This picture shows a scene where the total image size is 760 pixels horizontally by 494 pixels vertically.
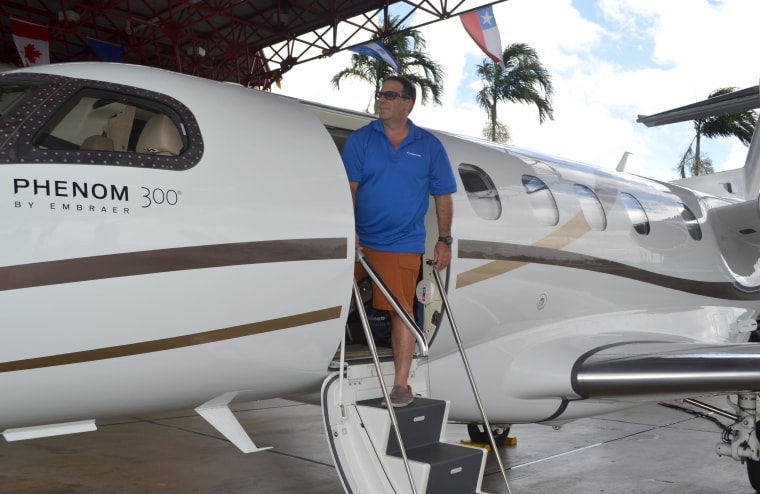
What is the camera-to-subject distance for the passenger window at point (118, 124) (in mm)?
3697

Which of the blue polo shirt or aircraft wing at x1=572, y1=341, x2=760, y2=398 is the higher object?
the blue polo shirt

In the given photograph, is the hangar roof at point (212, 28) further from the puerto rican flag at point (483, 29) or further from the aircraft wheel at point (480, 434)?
the aircraft wheel at point (480, 434)

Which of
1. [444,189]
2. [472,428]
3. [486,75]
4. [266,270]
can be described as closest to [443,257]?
[444,189]

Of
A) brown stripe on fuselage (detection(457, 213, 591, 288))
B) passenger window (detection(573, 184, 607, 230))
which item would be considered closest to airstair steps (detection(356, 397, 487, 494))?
brown stripe on fuselage (detection(457, 213, 591, 288))

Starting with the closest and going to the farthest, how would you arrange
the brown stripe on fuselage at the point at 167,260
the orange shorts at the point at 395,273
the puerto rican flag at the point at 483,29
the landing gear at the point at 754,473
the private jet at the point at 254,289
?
the brown stripe on fuselage at the point at 167,260 < the private jet at the point at 254,289 < the orange shorts at the point at 395,273 < the landing gear at the point at 754,473 < the puerto rican flag at the point at 483,29

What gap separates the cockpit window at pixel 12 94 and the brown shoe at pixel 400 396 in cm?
246

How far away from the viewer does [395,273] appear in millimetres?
4656

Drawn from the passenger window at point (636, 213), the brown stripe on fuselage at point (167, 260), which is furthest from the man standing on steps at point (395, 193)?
the passenger window at point (636, 213)

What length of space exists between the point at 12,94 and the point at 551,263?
419cm

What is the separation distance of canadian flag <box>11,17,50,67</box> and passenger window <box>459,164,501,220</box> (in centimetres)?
1248

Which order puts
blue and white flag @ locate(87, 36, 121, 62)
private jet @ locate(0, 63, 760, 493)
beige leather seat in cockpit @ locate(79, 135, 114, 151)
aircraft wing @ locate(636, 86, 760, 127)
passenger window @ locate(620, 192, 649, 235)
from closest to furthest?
1. private jet @ locate(0, 63, 760, 493)
2. beige leather seat in cockpit @ locate(79, 135, 114, 151)
3. passenger window @ locate(620, 192, 649, 235)
4. aircraft wing @ locate(636, 86, 760, 127)
5. blue and white flag @ locate(87, 36, 121, 62)

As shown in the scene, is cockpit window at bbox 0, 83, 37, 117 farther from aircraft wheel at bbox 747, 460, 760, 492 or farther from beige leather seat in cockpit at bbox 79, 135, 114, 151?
aircraft wheel at bbox 747, 460, 760, 492

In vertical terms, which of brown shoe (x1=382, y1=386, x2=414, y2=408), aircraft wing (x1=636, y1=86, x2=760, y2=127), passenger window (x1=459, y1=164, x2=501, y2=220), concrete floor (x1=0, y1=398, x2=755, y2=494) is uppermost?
aircraft wing (x1=636, y1=86, x2=760, y2=127)

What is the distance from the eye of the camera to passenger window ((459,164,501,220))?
231 inches
